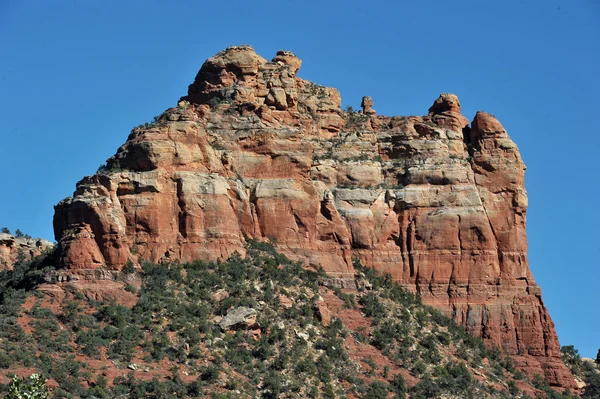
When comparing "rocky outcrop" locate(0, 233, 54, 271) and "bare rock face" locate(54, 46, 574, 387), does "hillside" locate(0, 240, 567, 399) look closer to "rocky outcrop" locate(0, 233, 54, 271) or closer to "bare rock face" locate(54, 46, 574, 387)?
"bare rock face" locate(54, 46, 574, 387)

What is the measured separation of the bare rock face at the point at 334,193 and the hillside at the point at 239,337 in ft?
6.56

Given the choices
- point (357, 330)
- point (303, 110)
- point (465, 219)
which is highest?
point (303, 110)

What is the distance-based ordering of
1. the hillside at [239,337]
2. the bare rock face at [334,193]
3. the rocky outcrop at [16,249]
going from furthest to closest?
the rocky outcrop at [16,249]
the bare rock face at [334,193]
the hillside at [239,337]

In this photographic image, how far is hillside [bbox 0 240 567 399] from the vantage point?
9150 cm

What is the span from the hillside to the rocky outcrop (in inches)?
299

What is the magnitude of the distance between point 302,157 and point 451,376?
18.7 meters

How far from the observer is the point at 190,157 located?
106 metres

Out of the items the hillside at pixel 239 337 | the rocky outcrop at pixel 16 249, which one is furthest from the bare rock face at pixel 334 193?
the rocky outcrop at pixel 16 249

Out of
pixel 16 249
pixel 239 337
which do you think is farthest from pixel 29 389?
pixel 16 249

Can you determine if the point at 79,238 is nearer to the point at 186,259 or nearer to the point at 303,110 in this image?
the point at 186,259

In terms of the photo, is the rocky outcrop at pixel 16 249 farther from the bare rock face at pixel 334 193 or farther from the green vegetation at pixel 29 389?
the green vegetation at pixel 29 389

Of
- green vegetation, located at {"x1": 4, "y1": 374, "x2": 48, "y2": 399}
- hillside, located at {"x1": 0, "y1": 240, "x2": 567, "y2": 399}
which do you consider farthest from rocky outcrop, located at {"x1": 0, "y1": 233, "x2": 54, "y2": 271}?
green vegetation, located at {"x1": 4, "y1": 374, "x2": 48, "y2": 399}

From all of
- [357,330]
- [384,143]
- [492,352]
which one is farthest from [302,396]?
[384,143]

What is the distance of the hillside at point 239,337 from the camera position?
91500 millimetres
